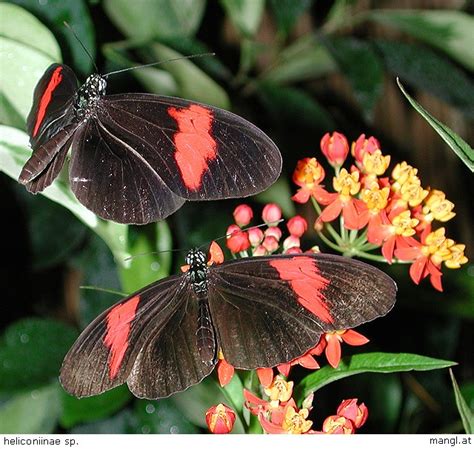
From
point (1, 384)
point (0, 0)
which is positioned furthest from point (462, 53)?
point (1, 384)

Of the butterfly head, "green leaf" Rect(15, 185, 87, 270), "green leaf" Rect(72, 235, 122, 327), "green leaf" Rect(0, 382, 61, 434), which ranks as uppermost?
the butterfly head

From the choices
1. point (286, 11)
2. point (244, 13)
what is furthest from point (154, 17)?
point (286, 11)

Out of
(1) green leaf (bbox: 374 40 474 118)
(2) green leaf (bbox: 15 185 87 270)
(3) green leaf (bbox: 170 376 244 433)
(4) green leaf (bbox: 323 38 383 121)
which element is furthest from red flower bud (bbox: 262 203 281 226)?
(1) green leaf (bbox: 374 40 474 118)

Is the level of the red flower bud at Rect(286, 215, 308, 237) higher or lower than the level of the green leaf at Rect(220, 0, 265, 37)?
lower

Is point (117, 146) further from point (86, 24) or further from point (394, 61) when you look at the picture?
point (394, 61)

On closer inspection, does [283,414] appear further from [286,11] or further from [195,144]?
[286,11]

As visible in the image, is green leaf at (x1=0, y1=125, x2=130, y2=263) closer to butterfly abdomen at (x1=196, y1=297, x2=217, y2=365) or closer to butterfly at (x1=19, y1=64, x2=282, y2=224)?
butterfly at (x1=19, y1=64, x2=282, y2=224)
